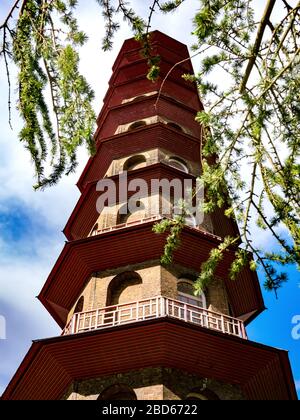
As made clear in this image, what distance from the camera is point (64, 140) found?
4.84 metres

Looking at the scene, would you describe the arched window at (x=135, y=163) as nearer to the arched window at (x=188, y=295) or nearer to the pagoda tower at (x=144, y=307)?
the pagoda tower at (x=144, y=307)

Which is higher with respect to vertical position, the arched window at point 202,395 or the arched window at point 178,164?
the arched window at point 178,164

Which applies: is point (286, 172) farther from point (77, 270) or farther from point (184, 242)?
point (77, 270)

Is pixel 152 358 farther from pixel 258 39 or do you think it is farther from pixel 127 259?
pixel 258 39

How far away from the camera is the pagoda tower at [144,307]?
1100 centimetres

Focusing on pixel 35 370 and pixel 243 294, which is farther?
pixel 243 294

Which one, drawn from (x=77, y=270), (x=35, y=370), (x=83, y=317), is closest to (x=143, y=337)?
(x=83, y=317)

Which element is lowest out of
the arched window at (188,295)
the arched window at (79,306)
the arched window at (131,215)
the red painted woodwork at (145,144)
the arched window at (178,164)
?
the arched window at (188,295)

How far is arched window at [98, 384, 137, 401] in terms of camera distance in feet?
36.0

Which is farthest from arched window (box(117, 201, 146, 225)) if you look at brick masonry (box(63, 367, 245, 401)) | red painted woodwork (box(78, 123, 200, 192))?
brick masonry (box(63, 367, 245, 401))

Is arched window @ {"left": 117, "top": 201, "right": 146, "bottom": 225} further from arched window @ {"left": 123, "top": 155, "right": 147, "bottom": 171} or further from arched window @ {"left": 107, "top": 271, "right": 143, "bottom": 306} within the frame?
arched window @ {"left": 107, "top": 271, "right": 143, "bottom": 306}

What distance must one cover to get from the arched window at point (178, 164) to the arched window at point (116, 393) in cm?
872

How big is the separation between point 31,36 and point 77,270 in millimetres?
10277
